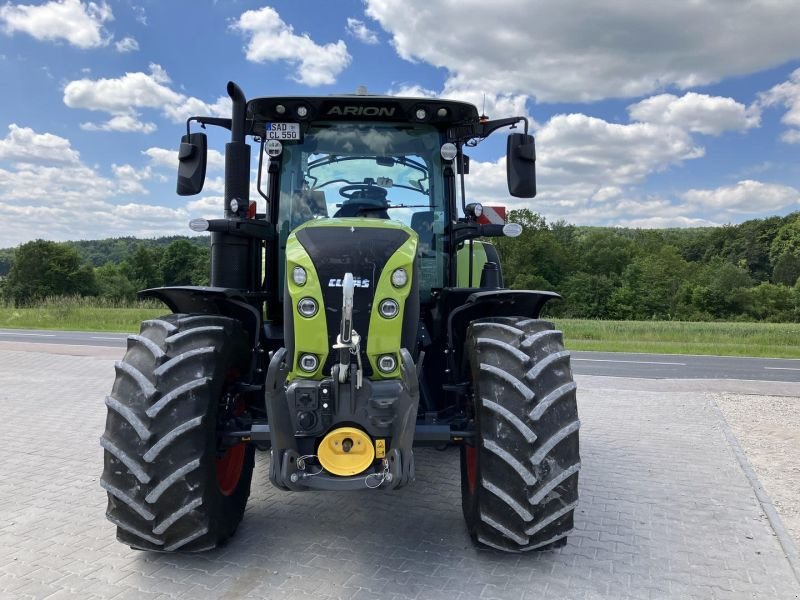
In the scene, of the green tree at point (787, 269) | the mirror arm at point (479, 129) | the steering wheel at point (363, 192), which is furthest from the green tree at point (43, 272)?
the green tree at point (787, 269)

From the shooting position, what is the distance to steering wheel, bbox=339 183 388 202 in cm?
468

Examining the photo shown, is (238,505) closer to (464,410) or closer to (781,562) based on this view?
(464,410)

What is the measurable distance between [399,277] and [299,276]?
53 cm

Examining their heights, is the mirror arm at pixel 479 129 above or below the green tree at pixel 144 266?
below

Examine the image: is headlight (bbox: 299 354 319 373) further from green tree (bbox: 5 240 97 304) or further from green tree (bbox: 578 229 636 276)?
green tree (bbox: 5 240 97 304)

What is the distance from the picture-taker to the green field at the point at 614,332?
19.8m

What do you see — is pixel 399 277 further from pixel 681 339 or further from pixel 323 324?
pixel 681 339

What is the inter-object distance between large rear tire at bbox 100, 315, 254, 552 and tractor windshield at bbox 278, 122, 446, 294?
1.42 meters

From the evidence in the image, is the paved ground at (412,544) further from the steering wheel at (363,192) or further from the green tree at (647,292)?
the green tree at (647,292)

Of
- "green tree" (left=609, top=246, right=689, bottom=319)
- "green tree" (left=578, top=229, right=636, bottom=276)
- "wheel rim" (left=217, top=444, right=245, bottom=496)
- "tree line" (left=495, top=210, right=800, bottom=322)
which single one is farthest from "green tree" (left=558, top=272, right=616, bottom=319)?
"wheel rim" (left=217, top=444, right=245, bottom=496)

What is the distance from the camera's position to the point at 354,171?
15.4 feet

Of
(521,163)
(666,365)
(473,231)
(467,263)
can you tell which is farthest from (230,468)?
(666,365)

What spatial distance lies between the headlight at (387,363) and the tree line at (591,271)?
124 feet

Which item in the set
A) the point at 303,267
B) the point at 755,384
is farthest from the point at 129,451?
the point at 755,384
